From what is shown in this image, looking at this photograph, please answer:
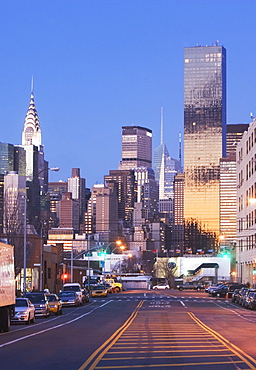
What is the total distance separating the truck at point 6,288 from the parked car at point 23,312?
160 inches

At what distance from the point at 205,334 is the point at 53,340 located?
18.7 feet

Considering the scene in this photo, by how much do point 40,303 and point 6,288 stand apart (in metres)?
13.8

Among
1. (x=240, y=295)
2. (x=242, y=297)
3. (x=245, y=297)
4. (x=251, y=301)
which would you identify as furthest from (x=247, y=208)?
(x=251, y=301)

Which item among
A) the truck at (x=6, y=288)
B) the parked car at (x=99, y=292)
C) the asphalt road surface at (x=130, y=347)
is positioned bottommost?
the parked car at (x=99, y=292)

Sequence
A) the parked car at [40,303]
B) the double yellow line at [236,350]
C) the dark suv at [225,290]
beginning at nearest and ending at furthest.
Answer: the double yellow line at [236,350]
the parked car at [40,303]
the dark suv at [225,290]

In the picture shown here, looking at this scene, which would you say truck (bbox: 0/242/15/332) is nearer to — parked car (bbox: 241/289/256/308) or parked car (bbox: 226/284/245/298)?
parked car (bbox: 241/289/256/308)

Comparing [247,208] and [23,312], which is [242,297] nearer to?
[23,312]

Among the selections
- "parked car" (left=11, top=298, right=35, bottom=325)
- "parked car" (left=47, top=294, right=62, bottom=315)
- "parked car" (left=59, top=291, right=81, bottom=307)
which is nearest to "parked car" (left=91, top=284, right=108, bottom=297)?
"parked car" (left=59, top=291, right=81, bottom=307)

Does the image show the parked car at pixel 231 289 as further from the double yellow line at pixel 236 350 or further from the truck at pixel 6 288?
the double yellow line at pixel 236 350

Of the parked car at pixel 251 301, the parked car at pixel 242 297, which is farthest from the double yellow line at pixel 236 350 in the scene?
the parked car at pixel 242 297

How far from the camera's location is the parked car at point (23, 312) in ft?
125

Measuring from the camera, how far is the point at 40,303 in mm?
45750

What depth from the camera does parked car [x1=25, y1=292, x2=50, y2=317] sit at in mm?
45531

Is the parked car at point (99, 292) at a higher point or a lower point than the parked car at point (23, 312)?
lower
